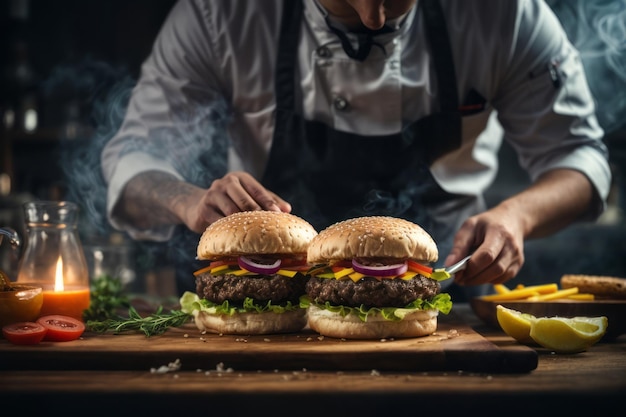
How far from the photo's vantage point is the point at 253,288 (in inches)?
98.5

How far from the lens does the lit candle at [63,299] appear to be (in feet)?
8.52

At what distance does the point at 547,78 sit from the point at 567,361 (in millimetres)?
1723

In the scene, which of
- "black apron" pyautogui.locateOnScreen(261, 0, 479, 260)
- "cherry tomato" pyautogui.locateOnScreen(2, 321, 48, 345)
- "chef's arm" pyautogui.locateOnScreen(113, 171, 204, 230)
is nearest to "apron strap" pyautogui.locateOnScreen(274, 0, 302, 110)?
"black apron" pyautogui.locateOnScreen(261, 0, 479, 260)

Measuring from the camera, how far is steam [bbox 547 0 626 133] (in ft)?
12.7

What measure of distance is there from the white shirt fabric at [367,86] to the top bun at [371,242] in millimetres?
983

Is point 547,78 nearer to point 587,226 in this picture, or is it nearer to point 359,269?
point 359,269

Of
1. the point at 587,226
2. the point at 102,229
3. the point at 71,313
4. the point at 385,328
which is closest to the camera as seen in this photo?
the point at 385,328

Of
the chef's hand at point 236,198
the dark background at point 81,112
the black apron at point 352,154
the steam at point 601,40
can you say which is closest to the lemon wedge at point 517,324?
the chef's hand at point 236,198

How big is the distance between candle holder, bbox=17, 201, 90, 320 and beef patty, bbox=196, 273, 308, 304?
0.55 meters

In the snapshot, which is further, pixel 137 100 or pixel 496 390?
pixel 137 100

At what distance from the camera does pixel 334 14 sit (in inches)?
124

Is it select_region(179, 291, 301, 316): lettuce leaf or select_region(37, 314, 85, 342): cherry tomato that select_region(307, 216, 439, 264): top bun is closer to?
select_region(179, 291, 301, 316): lettuce leaf

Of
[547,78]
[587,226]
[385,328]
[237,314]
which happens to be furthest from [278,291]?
[587,226]

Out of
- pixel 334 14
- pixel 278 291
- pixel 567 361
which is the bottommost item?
pixel 567 361
